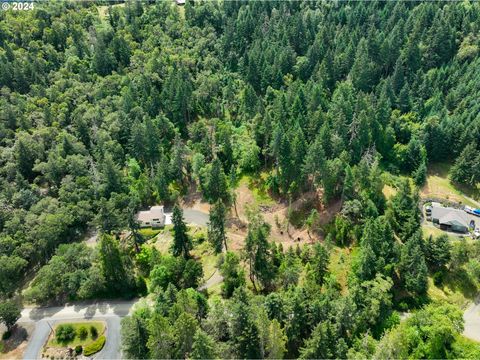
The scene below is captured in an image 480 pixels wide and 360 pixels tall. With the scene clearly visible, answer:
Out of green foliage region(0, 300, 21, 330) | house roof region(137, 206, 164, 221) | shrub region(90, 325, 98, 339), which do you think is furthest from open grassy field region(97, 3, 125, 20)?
shrub region(90, 325, 98, 339)

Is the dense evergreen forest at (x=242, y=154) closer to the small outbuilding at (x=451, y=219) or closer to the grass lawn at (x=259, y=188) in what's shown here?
the grass lawn at (x=259, y=188)

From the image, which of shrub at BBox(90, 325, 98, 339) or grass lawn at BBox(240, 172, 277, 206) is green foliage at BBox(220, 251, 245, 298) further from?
grass lawn at BBox(240, 172, 277, 206)

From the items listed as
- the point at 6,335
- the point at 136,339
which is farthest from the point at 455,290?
the point at 6,335

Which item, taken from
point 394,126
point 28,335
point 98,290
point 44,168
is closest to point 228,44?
point 394,126

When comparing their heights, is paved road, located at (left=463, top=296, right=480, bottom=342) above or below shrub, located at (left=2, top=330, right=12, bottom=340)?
above

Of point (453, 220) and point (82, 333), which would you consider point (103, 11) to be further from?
point (453, 220)

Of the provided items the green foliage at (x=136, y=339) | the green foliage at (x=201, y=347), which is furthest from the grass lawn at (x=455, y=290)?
the green foliage at (x=136, y=339)
